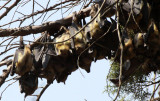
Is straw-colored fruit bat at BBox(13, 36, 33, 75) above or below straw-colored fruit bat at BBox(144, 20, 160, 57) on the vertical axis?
above

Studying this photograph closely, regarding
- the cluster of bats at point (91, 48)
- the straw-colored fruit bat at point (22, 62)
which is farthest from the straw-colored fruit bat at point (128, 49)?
the straw-colored fruit bat at point (22, 62)

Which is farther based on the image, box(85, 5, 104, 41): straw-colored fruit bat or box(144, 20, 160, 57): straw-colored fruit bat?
box(85, 5, 104, 41): straw-colored fruit bat

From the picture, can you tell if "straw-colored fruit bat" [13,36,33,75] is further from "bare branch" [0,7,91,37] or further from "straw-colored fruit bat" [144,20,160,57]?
"straw-colored fruit bat" [144,20,160,57]

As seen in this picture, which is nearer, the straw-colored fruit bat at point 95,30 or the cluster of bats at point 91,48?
the cluster of bats at point 91,48

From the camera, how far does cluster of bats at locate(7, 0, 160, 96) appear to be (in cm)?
244

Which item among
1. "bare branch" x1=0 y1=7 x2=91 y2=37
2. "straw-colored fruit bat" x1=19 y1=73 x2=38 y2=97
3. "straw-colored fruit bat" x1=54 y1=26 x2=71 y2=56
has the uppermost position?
"bare branch" x1=0 y1=7 x2=91 y2=37

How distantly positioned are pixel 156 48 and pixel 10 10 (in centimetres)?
136

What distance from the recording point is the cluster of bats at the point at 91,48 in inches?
95.9

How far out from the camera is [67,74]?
9.30 feet

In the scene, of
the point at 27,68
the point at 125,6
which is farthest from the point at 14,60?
the point at 125,6

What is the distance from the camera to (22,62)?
2766 millimetres

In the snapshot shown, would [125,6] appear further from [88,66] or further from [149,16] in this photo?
[88,66]

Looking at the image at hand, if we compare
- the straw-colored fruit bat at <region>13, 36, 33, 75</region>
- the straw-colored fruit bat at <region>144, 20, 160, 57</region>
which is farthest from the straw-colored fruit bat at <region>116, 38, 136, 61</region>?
the straw-colored fruit bat at <region>13, 36, 33, 75</region>

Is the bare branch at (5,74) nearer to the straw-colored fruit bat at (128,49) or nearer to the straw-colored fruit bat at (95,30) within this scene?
the straw-colored fruit bat at (95,30)
